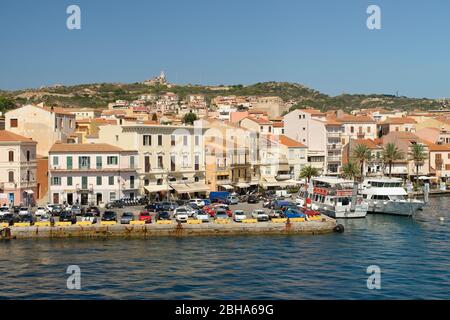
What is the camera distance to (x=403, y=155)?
87062 millimetres

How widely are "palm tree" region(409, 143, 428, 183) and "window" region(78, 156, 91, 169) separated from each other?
1800 inches

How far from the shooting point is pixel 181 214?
46.8 m

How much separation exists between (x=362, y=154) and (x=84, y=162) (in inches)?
1488

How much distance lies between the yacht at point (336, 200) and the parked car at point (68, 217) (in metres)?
20.9

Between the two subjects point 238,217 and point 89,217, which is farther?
point 238,217

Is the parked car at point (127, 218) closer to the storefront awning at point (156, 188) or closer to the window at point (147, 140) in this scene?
the storefront awning at point (156, 188)

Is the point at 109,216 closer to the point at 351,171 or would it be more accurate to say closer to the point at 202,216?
the point at 202,216

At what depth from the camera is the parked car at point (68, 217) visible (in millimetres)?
45722

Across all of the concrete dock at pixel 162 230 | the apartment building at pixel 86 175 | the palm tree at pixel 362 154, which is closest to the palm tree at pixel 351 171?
the palm tree at pixel 362 154

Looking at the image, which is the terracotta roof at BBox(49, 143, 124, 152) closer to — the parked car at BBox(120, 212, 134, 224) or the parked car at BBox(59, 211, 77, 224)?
the parked car at BBox(59, 211, 77, 224)

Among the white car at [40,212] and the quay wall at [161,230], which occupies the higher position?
the white car at [40,212]

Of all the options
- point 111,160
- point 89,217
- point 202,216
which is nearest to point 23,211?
point 89,217

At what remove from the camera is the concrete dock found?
4309 centimetres

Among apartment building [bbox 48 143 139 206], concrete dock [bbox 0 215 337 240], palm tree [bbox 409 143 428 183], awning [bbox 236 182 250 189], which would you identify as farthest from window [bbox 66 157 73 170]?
palm tree [bbox 409 143 428 183]
